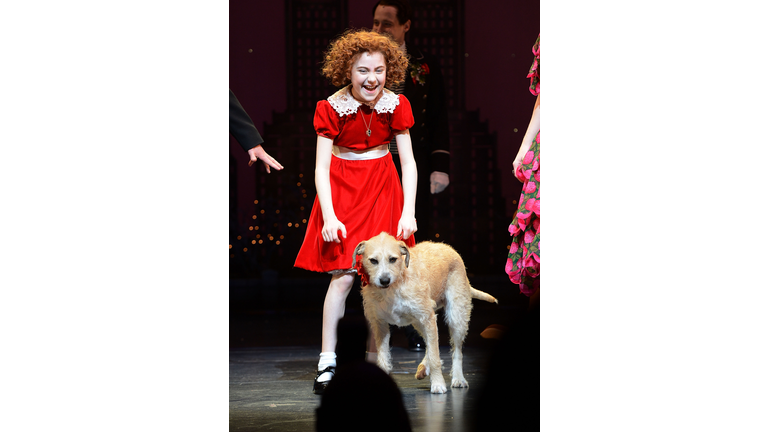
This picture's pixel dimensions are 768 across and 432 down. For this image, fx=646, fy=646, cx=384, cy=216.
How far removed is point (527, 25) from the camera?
3219 mm

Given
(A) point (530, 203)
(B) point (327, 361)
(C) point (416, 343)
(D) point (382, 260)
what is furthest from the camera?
(C) point (416, 343)

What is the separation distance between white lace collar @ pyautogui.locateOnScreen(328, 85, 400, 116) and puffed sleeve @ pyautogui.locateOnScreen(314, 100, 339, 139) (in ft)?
0.07

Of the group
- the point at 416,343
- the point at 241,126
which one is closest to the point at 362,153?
the point at 241,126

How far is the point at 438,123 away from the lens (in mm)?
3738

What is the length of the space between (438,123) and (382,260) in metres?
1.47

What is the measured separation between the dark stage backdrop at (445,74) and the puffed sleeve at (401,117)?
0.70 meters

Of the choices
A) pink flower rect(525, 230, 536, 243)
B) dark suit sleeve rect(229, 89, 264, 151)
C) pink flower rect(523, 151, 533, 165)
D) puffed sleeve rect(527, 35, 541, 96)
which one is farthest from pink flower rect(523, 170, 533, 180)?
dark suit sleeve rect(229, 89, 264, 151)

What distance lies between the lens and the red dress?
2744 millimetres

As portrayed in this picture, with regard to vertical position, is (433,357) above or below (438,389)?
above

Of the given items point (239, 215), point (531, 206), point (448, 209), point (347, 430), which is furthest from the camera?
point (448, 209)

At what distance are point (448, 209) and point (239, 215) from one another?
1792 mm

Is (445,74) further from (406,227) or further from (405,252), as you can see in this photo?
(405,252)
